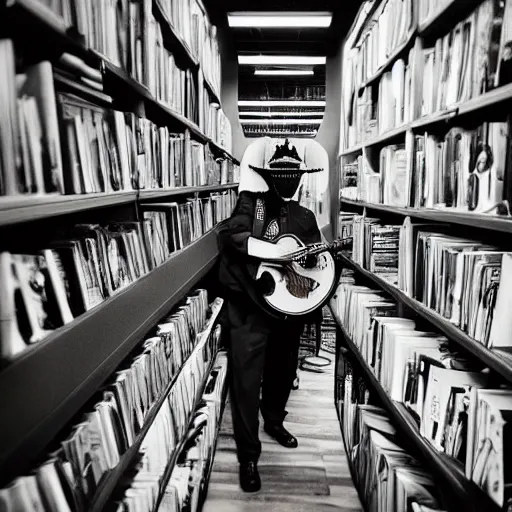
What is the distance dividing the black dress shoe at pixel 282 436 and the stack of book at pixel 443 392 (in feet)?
2.65

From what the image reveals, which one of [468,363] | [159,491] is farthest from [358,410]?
[159,491]

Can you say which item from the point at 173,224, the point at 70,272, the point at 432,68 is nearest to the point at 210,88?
the point at 173,224

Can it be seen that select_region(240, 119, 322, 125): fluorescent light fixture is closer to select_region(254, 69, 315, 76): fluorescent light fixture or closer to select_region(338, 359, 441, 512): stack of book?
select_region(254, 69, 315, 76): fluorescent light fixture

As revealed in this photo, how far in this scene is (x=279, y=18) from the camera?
3.66m

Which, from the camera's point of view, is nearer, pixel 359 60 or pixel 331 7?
pixel 359 60

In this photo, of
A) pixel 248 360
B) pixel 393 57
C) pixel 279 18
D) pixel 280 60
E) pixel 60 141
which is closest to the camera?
pixel 60 141

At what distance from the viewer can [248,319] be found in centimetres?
263

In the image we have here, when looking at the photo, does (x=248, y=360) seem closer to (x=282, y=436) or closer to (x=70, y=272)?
(x=282, y=436)

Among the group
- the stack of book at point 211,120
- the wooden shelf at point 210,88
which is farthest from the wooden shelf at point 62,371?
the wooden shelf at point 210,88

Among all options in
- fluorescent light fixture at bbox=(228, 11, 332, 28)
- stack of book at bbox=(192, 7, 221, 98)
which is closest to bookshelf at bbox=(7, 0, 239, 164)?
stack of book at bbox=(192, 7, 221, 98)

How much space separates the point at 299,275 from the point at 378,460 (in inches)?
40.9

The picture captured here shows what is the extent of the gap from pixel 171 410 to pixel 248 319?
830 mm

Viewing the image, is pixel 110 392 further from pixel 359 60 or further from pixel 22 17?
pixel 359 60

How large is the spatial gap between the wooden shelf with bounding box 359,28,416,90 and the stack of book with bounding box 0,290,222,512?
4.76 feet
